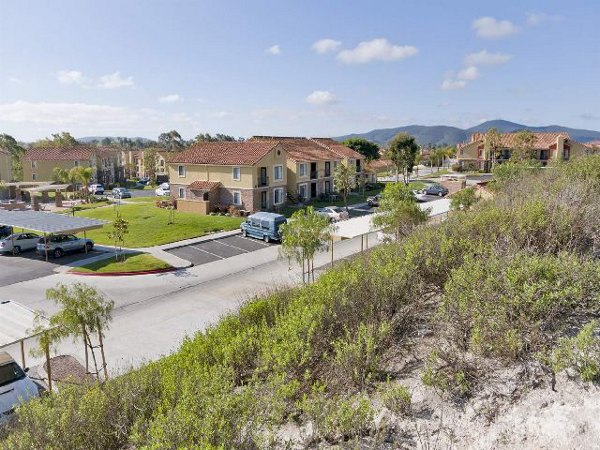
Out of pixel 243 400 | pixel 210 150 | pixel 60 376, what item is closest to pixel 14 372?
pixel 60 376

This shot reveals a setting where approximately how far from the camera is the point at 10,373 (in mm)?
11578

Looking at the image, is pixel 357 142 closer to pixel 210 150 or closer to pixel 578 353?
pixel 210 150

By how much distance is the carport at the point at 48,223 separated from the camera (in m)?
27.0

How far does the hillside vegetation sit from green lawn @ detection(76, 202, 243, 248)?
82.2 ft

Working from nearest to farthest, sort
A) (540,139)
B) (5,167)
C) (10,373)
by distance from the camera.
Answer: (10,373) < (5,167) < (540,139)

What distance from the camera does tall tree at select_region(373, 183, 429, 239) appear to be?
2163cm

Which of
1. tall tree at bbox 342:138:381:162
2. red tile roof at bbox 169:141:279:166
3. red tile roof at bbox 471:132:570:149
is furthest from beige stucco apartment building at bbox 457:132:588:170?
red tile roof at bbox 169:141:279:166

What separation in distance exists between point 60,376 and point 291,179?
36182mm

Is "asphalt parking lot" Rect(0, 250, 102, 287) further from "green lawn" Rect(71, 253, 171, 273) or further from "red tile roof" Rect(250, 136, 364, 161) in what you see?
"red tile roof" Rect(250, 136, 364, 161)

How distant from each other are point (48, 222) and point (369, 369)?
28.2 m

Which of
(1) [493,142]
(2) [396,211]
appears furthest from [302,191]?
(1) [493,142]

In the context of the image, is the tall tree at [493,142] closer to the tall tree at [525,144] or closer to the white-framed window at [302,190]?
the tall tree at [525,144]

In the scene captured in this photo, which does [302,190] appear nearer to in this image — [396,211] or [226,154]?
[226,154]

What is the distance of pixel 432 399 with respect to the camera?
6.67 meters
